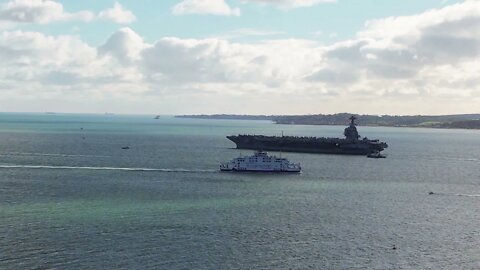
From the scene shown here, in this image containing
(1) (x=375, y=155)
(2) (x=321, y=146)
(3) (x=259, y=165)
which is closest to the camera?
(3) (x=259, y=165)

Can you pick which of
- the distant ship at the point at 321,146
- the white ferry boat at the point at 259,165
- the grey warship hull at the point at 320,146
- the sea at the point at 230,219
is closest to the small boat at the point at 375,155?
the distant ship at the point at 321,146

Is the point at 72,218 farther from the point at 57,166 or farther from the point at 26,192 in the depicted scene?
the point at 57,166

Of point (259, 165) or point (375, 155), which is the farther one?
point (375, 155)

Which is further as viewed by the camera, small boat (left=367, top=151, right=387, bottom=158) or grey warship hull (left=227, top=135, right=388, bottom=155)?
grey warship hull (left=227, top=135, right=388, bottom=155)

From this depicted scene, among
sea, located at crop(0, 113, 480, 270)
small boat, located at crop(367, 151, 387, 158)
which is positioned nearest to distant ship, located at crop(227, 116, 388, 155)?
small boat, located at crop(367, 151, 387, 158)

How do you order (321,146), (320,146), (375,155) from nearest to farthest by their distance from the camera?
(375,155)
(321,146)
(320,146)

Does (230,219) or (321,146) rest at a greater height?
(321,146)

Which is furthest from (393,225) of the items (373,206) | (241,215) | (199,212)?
(199,212)

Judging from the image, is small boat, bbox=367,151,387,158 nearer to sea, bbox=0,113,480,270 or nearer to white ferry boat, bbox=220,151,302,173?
sea, bbox=0,113,480,270

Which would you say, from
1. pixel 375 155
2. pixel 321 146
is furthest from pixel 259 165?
pixel 321 146

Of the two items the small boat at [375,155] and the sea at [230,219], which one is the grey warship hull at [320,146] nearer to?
the small boat at [375,155]

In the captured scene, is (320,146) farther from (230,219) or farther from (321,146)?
(230,219)
